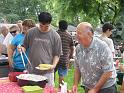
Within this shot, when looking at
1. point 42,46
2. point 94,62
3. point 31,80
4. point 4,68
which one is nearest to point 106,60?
point 94,62

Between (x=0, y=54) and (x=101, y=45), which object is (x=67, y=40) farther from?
(x=101, y=45)

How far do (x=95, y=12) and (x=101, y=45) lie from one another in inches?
474

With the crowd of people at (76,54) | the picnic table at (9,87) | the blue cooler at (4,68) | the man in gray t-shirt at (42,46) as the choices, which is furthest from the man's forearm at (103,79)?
the blue cooler at (4,68)

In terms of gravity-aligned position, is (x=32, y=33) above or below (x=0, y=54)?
above

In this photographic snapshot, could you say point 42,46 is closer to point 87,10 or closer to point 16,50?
point 16,50

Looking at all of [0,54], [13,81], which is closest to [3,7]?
[0,54]

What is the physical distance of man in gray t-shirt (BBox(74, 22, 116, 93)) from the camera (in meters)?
3.44

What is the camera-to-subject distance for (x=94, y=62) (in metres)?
3.57

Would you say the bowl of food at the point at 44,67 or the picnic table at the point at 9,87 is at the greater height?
the bowl of food at the point at 44,67

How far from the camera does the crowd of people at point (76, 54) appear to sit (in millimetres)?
3516

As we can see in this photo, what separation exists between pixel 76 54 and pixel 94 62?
0.29 m

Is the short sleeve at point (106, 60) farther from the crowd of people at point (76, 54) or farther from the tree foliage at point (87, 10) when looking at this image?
the tree foliage at point (87, 10)

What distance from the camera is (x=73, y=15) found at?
15742 mm

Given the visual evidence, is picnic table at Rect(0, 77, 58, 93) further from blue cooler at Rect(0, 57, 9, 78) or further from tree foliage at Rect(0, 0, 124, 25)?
tree foliage at Rect(0, 0, 124, 25)
